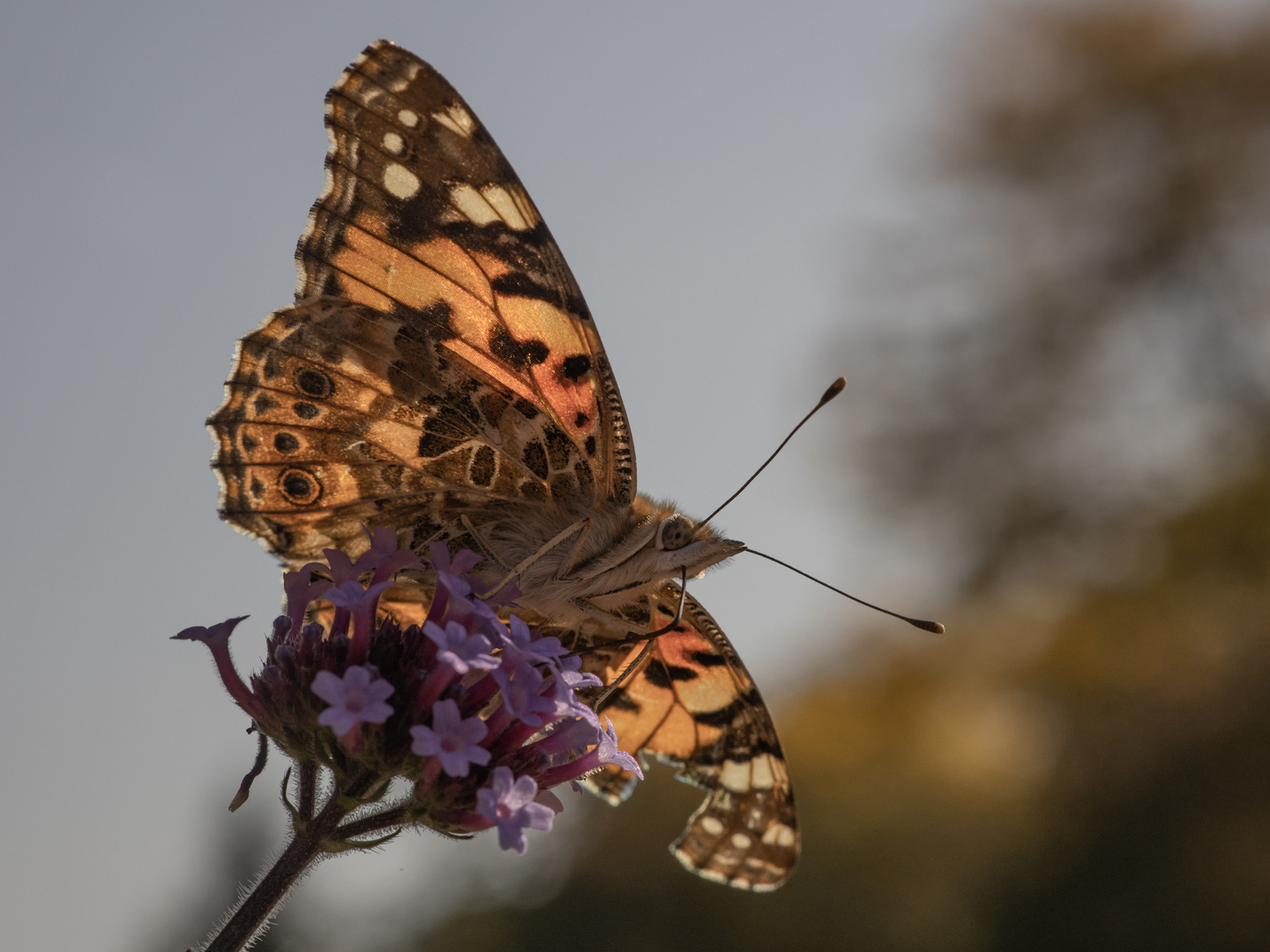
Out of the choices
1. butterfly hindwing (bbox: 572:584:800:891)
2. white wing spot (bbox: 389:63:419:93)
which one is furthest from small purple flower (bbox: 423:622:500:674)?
white wing spot (bbox: 389:63:419:93)

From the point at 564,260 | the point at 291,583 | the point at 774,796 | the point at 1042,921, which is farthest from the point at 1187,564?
the point at 291,583

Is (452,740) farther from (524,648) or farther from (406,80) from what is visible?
(406,80)

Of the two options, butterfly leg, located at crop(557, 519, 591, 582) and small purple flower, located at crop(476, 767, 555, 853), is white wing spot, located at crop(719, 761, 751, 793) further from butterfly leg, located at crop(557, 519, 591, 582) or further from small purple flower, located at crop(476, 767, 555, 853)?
small purple flower, located at crop(476, 767, 555, 853)

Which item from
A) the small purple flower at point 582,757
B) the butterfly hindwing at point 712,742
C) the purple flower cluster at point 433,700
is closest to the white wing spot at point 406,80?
the purple flower cluster at point 433,700

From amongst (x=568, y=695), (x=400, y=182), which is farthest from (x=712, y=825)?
(x=400, y=182)

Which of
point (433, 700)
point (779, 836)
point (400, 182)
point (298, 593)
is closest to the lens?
point (433, 700)

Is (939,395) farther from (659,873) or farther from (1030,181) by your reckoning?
(659,873)

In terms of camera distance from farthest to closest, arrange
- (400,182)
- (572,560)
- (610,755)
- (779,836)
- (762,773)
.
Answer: (779,836), (762,773), (400,182), (572,560), (610,755)
